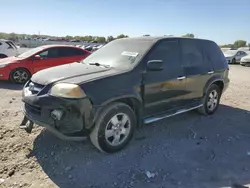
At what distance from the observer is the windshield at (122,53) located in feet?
14.3

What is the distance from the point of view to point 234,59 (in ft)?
76.7

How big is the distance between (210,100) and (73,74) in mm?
3530

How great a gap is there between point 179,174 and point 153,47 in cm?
215

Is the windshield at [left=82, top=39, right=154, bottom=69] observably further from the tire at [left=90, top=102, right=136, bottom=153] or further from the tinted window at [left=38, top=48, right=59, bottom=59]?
the tinted window at [left=38, top=48, right=59, bottom=59]

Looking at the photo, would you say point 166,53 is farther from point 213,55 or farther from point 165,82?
point 213,55

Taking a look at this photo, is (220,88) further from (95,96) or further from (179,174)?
(95,96)

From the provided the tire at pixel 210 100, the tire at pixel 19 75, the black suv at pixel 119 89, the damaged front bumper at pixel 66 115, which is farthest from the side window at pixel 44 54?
the damaged front bumper at pixel 66 115

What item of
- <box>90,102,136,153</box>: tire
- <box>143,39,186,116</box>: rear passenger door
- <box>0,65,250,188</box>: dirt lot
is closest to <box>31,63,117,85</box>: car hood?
<box>90,102,136,153</box>: tire

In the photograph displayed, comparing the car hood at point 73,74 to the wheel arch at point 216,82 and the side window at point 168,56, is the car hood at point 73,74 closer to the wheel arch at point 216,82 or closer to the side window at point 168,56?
the side window at point 168,56

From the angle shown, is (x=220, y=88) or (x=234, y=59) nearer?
(x=220, y=88)

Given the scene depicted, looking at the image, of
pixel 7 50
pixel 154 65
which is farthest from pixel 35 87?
pixel 7 50

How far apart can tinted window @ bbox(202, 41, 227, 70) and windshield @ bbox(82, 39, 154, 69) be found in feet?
5.79

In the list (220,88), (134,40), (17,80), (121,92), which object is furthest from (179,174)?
(17,80)

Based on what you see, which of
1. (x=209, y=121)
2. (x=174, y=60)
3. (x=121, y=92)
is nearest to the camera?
(x=121, y=92)
